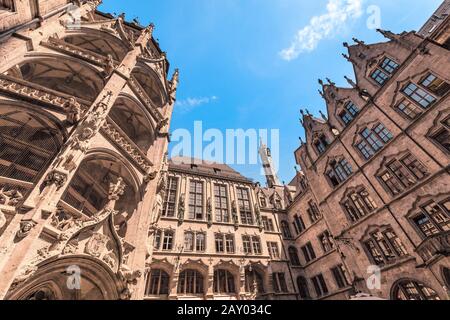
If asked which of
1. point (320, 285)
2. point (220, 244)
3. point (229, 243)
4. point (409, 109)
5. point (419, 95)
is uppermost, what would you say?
point (419, 95)

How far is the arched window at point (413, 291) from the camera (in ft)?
37.3

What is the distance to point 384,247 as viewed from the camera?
45.3 feet

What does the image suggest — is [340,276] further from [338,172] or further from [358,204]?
[338,172]

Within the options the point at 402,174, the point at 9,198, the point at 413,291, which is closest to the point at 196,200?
the point at 9,198

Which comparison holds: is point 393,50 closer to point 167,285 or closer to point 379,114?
point 379,114

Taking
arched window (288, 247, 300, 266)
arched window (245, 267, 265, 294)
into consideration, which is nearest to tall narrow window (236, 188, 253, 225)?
A: arched window (245, 267, 265, 294)

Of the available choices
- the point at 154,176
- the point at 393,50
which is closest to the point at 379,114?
the point at 393,50

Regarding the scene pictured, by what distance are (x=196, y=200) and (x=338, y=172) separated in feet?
46.3

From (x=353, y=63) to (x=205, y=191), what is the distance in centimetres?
1930

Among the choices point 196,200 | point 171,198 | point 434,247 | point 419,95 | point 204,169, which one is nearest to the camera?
point 434,247

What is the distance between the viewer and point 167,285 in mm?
16594

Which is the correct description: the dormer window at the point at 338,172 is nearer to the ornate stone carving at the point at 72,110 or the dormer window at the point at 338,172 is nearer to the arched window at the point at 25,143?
the ornate stone carving at the point at 72,110

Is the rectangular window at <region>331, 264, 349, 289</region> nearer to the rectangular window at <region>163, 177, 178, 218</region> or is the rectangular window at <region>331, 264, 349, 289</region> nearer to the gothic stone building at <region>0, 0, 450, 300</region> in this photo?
the gothic stone building at <region>0, 0, 450, 300</region>

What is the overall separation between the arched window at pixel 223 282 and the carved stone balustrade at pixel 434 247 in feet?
44.8
